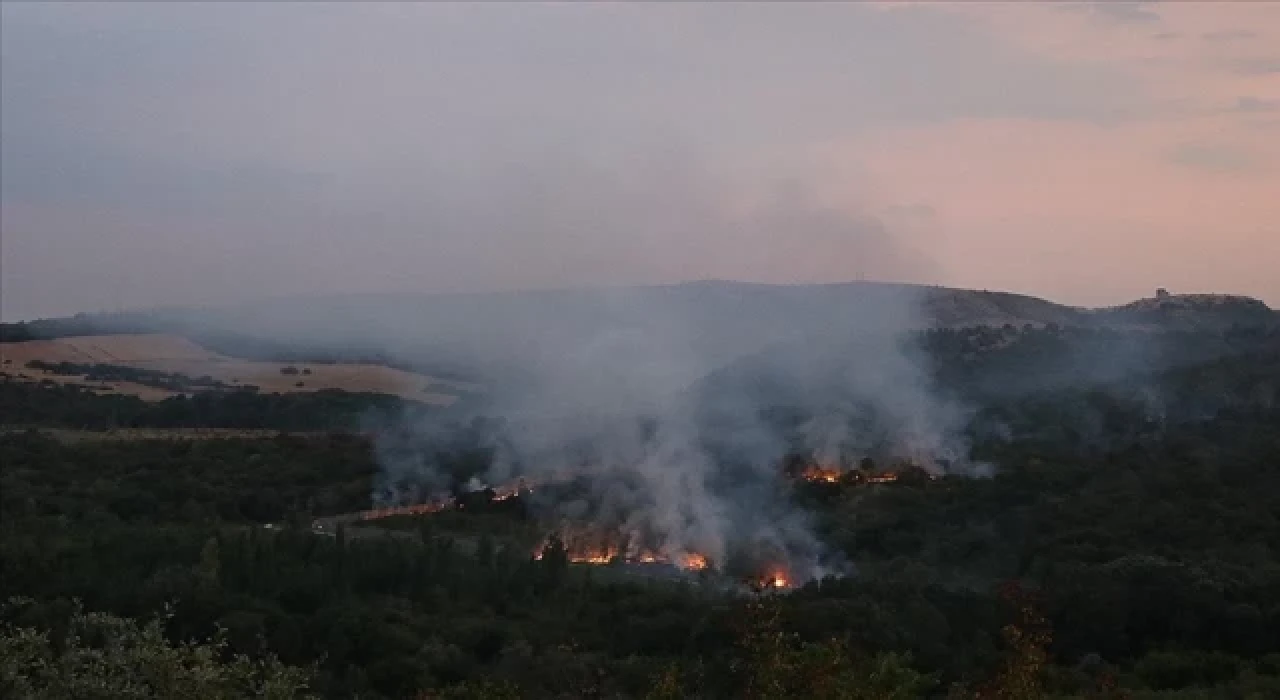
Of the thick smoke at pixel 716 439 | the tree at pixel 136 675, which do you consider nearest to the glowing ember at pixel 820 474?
the thick smoke at pixel 716 439

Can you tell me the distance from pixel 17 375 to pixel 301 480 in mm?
37964

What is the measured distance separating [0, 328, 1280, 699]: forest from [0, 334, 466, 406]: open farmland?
3162 centimetres

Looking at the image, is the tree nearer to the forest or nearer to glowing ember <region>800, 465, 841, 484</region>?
the forest

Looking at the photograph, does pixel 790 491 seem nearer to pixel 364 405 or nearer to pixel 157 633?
pixel 157 633

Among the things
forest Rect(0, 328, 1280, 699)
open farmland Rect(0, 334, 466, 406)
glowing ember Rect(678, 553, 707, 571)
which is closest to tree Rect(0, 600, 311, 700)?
forest Rect(0, 328, 1280, 699)

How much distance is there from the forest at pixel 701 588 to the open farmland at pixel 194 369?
1245 inches

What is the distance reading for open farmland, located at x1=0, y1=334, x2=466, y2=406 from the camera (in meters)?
78.4

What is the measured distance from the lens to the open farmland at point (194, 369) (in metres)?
78.4

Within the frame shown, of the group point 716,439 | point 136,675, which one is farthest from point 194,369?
point 136,675

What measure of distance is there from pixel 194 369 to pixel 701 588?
224 ft

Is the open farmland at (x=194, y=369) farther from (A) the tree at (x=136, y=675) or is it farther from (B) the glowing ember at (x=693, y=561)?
(A) the tree at (x=136, y=675)

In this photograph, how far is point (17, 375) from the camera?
250 feet

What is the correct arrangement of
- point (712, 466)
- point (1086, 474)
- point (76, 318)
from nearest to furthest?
point (1086, 474), point (712, 466), point (76, 318)

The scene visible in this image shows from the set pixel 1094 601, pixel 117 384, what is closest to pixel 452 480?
pixel 1094 601
